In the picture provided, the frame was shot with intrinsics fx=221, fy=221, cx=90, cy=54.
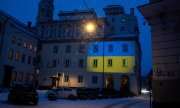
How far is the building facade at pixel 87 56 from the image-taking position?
159 ft

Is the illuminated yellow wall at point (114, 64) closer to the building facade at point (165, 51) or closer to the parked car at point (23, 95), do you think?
the parked car at point (23, 95)

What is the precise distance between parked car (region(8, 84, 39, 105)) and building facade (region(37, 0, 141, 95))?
84.3 ft

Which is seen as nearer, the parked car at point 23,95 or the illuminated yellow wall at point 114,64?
the parked car at point 23,95

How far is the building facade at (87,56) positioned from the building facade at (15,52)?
401 cm

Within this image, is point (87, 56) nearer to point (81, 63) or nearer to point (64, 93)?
point (81, 63)

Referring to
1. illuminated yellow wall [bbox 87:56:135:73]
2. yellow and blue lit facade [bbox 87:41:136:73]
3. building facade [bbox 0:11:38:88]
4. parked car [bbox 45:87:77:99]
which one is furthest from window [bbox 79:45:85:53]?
parked car [bbox 45:87:77:99]

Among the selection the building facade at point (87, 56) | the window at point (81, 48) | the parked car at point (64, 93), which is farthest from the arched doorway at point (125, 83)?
the parked car at point (64, 93)

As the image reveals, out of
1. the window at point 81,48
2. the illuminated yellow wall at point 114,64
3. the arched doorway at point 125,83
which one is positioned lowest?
the arched doorway at point 125,83

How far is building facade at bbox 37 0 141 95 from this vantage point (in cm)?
4859

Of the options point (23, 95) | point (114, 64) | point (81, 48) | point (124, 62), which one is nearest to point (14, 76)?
point (81, 48)

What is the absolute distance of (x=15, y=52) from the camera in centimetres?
4625

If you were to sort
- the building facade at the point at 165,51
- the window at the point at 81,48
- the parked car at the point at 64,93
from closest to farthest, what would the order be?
1. the building facade at the point at 165,51
2. the parked car at the point at 64,93
3. the window at the point at 81,48

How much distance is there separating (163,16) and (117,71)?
34.5 metres

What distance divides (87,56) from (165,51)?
3804 cm
